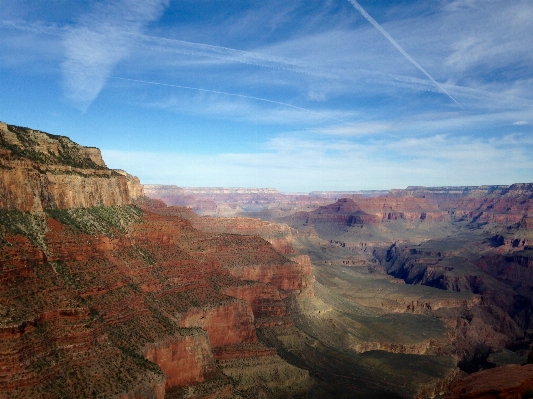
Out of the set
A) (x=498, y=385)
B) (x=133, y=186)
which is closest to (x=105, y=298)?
(x=498, y=385)

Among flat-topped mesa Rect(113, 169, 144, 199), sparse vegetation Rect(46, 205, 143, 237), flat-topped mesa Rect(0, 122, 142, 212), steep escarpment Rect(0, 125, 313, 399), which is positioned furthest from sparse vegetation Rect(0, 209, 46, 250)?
flat-topped mesa Rect(113, 169, 144, 199)

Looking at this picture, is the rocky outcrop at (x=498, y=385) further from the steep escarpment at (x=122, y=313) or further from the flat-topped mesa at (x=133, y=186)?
the flat-topped mesa at (x=133, y=186)

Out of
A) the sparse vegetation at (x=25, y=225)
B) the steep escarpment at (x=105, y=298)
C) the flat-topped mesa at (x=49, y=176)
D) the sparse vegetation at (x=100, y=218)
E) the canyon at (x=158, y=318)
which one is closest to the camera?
the steep escarpment at (x=105, y=298)

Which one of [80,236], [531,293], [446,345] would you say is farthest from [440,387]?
[531,293]

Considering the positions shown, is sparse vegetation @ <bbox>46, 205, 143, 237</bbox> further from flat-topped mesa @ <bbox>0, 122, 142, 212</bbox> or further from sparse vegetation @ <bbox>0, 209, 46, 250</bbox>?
sparse vegetation @ <bbox>0, 209, 46, 250</bbox>

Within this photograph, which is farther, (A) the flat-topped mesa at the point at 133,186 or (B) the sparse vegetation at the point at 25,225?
(A) the flat-topped mesa at the point at 133,186

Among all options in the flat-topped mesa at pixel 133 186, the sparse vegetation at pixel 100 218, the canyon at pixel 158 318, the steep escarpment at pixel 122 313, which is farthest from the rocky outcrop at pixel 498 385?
the flat-topped mesa at pixel 133 186

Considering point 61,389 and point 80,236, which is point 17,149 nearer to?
point 80,236

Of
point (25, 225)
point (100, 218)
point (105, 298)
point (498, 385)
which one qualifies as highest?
point (25, 225)

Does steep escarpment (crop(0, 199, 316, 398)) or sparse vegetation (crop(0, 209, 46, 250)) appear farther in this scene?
sparse vegetation (crop(0, 209, 46, 250))

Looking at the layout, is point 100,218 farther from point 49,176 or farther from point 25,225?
point 25,225
